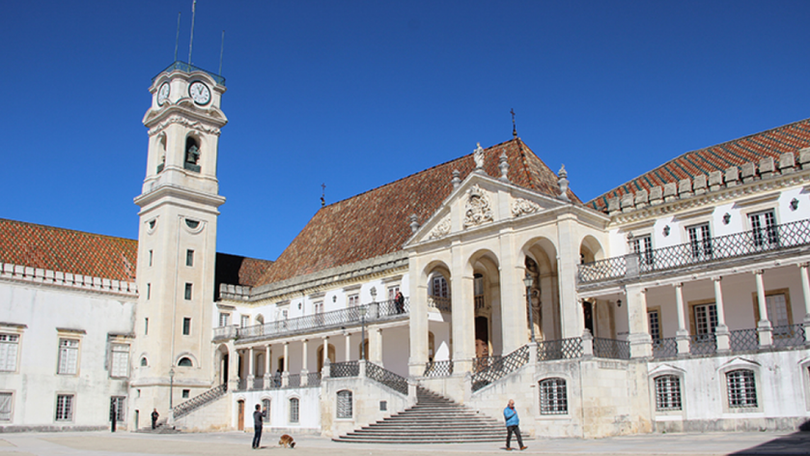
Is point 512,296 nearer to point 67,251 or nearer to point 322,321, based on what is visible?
point 322,321

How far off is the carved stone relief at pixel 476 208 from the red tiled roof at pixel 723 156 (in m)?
4.33

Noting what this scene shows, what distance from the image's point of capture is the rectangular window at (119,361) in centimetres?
3700

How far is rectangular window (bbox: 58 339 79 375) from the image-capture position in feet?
115

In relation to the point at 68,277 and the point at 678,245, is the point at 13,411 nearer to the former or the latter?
the point at 68,277

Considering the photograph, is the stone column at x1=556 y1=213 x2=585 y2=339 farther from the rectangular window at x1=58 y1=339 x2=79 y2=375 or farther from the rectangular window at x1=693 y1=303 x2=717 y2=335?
the rectangular window at x1=58 y1=339 x2=79 y2=375

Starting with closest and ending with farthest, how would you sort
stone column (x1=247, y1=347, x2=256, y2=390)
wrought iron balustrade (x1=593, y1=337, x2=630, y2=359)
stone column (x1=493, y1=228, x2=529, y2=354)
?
wrought iron balustrade (x1=593, y1=337, x2=630, y2=359) → stone column (x1=493, y1=228, x2=529, y2=354) → stone column (x1=247, y1=347, x2=256, y2=390)

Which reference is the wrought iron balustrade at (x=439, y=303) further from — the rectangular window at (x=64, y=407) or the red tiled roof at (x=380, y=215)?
the rectangular window at (x=64, y=407)

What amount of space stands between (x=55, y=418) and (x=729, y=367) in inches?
1191

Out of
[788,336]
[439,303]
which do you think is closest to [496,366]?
[439,303]

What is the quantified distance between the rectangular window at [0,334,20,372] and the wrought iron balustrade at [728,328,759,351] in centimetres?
3092

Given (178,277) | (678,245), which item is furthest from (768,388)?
(178,277)

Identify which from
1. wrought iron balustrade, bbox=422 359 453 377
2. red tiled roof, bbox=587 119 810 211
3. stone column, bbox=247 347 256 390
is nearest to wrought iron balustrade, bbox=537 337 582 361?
wrought iron balustrade, bbox=422 359 453 377

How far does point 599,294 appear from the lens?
23141 millimetres

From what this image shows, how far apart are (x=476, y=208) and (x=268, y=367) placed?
15.4 metres
